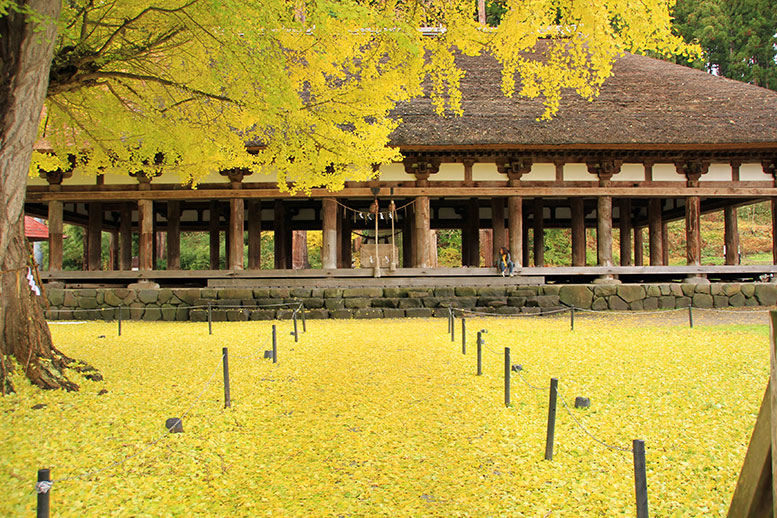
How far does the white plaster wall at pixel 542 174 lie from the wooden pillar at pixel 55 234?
1295 centimetres

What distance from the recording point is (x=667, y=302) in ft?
43.9

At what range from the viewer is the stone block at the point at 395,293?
12.9 m

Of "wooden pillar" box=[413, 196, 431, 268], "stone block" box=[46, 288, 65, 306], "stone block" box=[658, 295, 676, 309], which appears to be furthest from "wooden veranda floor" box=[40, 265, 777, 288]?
"stone block" box=[658, 295, 676, 309]

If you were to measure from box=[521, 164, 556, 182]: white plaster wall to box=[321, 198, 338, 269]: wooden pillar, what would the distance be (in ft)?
17.6

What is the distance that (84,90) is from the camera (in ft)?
23.7

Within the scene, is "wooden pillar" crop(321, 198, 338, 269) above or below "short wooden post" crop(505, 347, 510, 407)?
above

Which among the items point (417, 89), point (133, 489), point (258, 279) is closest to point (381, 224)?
point (258, 279)

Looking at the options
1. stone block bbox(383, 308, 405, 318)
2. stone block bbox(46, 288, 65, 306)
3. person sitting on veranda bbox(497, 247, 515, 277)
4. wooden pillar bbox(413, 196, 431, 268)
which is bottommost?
stone block bbox(383, 308, 405, 318)

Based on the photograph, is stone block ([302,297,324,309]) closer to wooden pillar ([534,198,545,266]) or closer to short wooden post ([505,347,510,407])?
short wooden post ([505,347,510,407])

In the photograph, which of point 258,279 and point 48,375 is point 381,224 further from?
point 48,375

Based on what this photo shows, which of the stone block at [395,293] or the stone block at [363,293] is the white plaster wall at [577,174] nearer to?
the stone block at [395,293]

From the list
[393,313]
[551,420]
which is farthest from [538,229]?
[551,420]

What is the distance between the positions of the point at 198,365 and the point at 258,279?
6.69m

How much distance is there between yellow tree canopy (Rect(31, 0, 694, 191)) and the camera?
5.70m
